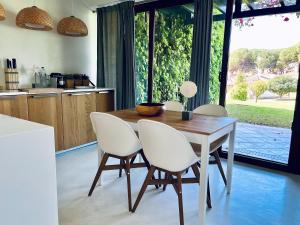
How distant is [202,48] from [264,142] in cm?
161

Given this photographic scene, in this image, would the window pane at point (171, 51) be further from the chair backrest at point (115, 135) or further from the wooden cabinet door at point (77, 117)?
the chair backrest at point (115, 135)

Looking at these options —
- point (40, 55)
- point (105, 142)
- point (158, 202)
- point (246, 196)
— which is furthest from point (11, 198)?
point (40, 55)

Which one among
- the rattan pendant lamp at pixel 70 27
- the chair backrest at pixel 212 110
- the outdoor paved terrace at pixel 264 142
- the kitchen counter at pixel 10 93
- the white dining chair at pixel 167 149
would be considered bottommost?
the outdoor paved terrace at pixel 264 142

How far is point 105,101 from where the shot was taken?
390 cm

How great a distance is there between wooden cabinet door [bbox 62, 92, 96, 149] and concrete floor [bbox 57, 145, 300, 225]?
66 cm

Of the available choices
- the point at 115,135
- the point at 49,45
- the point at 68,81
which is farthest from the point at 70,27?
the point at 115,135

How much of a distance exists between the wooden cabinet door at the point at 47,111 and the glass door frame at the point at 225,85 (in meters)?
2.29

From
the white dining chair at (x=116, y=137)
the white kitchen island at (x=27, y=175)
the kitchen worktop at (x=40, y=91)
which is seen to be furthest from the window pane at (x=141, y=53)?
the white kitchen island at (x=27, y=175)

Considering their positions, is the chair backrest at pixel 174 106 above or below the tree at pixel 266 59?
below

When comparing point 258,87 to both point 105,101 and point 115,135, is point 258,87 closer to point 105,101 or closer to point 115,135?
point 115,135

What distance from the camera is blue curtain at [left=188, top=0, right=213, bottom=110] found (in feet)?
9.95

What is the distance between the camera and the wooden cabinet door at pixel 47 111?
115 inches

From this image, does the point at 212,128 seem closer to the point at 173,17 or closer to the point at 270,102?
the point at 270,102

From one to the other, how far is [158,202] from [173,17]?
2.87 metres
